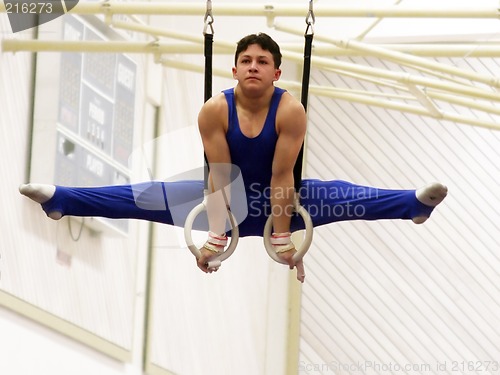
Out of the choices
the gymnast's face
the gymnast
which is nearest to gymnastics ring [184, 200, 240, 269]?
the gymnast

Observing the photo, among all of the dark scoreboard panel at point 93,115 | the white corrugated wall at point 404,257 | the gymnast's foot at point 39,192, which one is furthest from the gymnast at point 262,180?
the white corrugated wall at point 404,257

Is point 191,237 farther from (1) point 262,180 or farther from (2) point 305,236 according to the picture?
(2) point 305,236

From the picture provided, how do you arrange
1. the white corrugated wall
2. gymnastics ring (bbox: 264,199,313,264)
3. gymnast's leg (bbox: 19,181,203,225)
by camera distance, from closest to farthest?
1. gymnastics ring (bbox: 264,199,313,264)
2. gymnast's leg (bbox: 19,181,203,225)
3. the white corrugated wall

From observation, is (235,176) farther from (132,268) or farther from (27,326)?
(132,268)

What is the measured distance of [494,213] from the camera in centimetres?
1380

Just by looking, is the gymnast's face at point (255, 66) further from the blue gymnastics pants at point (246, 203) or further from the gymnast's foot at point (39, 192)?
the gymnast's foot at point (39, 192)

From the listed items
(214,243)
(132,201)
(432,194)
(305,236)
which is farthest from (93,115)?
(432,194)

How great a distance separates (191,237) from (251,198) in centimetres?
39

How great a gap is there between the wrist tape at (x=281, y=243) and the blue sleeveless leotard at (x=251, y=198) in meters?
0.14

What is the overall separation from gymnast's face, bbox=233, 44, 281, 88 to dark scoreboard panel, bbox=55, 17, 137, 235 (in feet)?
13.5

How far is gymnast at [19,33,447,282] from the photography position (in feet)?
20.9

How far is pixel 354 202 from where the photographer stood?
21.5 feet

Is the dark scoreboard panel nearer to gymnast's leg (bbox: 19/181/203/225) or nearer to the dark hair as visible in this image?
gymnast's leg (bbox: 19/181/203/225)

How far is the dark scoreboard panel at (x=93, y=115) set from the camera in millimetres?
10352
